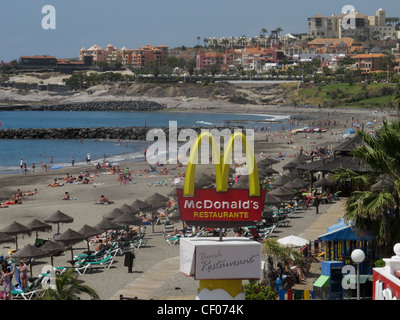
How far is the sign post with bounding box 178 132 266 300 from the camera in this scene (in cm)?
951

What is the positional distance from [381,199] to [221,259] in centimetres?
326

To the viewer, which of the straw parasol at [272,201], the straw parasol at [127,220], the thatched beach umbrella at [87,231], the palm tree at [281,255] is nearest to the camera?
the palm tree at [281,255]

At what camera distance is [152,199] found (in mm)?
30016

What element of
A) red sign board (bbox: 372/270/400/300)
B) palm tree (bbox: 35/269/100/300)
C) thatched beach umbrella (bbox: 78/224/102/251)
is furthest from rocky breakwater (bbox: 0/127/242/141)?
red sign board (bbox: 372/270/400/300)

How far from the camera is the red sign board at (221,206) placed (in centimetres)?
978

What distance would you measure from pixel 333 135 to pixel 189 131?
2382cm

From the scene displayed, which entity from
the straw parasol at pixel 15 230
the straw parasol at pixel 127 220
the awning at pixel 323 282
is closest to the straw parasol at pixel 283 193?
the straw parasol at pixel 127 220

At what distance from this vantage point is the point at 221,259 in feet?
31.4

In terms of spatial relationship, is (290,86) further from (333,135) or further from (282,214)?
(282,214)

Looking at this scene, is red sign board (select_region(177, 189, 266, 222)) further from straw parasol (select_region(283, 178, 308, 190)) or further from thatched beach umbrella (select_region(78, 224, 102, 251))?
straw parasol (select_region(283, 178, 308, 190))

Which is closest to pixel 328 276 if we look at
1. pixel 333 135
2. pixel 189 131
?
pixel 333 135

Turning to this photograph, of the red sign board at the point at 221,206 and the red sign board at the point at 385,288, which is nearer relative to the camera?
the red sign board at the point at 385,288

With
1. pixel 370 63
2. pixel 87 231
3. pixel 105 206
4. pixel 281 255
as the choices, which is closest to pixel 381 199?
pixel 281 255

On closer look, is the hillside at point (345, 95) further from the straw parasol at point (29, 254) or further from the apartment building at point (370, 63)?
the straw parasol at point (29, 254)
